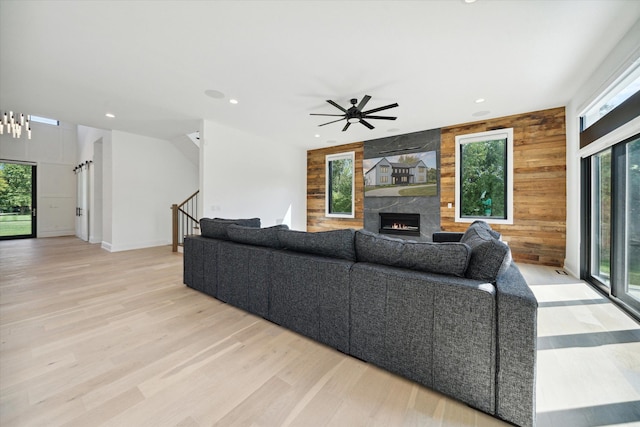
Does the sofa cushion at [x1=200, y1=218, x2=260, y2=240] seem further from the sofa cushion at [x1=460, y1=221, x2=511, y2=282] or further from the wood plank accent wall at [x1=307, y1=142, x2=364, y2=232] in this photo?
the wood plank accent wall at [x1=307, y1=142, x2=364, y2=232]

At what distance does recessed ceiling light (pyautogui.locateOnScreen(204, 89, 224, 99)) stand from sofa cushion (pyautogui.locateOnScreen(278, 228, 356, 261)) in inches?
108

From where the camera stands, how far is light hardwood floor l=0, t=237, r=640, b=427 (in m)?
1.31

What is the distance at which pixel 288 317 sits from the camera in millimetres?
2164

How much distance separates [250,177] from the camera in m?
6.04

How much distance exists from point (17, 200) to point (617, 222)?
43.7ft

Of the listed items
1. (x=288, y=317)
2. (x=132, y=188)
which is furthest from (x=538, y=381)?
(x=132, y=188)

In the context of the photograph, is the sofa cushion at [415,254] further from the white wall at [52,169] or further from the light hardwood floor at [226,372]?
the white wall at [52,169]

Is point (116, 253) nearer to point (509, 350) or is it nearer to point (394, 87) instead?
point (394, 87)

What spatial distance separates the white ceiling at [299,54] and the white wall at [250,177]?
95cm

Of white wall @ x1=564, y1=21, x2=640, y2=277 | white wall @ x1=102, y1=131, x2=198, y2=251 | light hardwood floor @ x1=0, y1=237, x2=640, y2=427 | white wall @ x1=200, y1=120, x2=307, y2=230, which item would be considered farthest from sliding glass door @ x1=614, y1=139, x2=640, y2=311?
white wall @ x1=102, y1=131, x2=198, y2=251

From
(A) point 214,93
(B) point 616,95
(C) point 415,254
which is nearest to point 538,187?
(B) point 616,95

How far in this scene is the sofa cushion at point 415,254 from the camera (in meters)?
1.51

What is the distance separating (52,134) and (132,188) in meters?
4.72

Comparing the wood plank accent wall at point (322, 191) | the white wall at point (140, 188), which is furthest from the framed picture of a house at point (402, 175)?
the white wall at point (140, 188)
